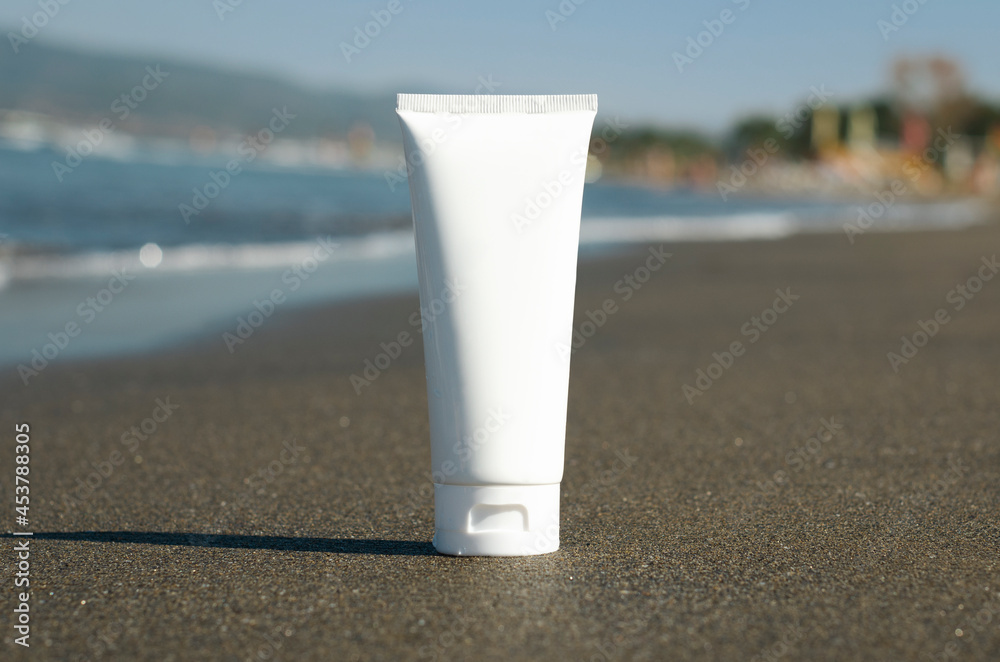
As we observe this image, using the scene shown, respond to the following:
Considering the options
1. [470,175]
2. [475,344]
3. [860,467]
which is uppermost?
[470,175]

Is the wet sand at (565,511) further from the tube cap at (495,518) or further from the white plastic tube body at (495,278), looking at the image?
the white plastic tube body at (495,278)

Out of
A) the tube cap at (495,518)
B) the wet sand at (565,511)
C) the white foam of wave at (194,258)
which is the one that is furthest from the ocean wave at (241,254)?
the tube cap at (495,518)

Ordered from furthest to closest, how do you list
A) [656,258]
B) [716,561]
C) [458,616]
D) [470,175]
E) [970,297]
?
[656,258] < [970,297] < [716,561] < [470,175] < [458,616]

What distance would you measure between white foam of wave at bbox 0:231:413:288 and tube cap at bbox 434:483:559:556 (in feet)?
25.8

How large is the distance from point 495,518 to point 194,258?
31.4ft

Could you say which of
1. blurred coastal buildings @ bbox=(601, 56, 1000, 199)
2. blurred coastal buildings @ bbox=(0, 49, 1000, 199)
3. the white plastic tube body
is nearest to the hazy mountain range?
blurred coastal buildings @ bbox=(0, 49, 1000, 199)

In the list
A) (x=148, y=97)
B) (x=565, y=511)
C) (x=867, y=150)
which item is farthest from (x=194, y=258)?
(x=867, y=150)

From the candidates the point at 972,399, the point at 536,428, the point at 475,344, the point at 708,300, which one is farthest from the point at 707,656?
the point at 708,300

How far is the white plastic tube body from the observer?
201 cm

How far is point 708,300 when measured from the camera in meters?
8.20

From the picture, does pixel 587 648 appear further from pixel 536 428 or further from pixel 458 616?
pixel 536 428

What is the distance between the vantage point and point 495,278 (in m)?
2.03

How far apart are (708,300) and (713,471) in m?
5.28

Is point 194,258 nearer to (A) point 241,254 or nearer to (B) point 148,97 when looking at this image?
(A) point 241,254
